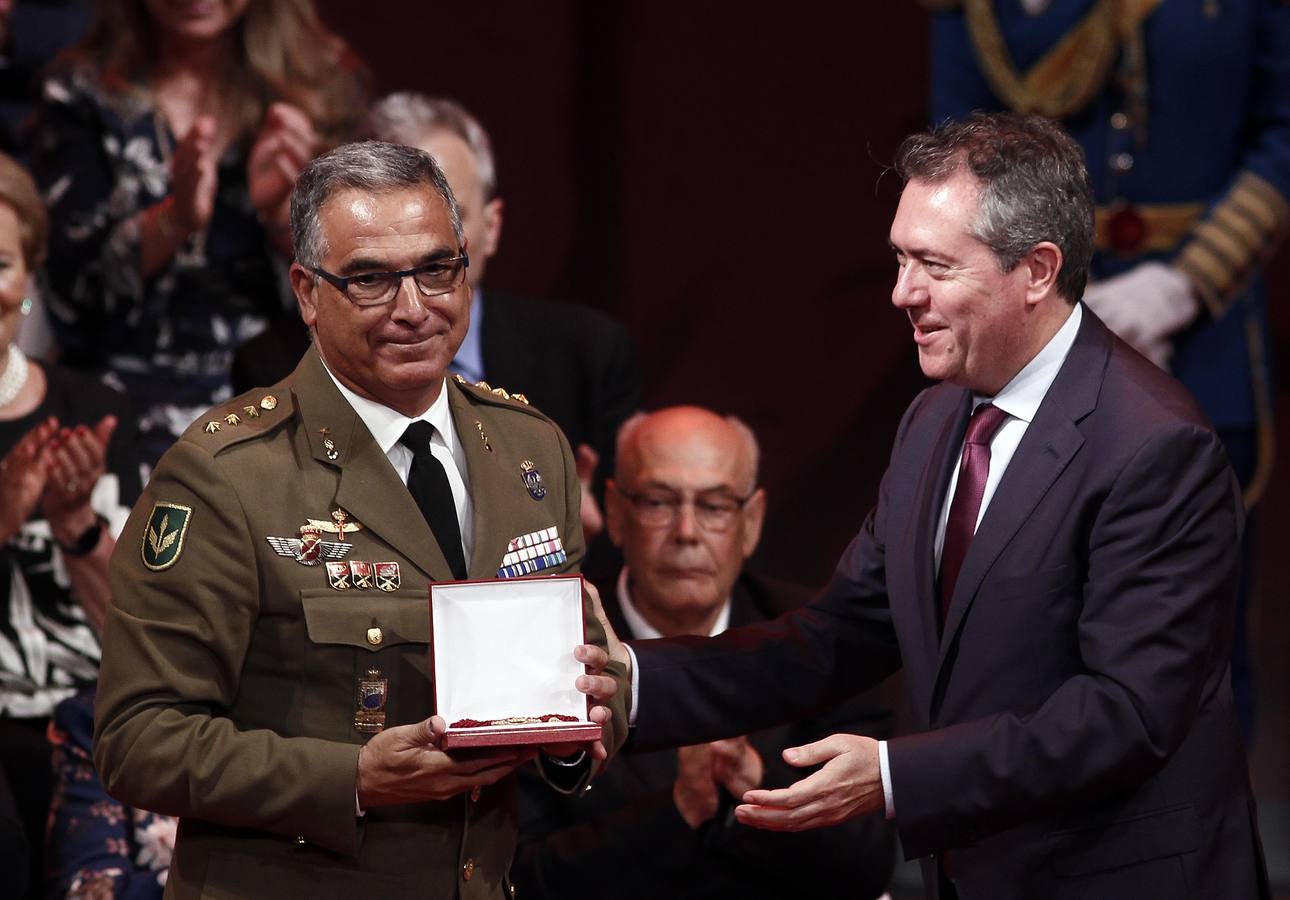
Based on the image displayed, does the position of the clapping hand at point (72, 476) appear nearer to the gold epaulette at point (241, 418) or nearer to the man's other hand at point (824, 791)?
the gold epaulette at point (241, 418)

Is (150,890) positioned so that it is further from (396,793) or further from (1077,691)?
(1077,691)

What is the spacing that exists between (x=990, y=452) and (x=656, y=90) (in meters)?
2.50

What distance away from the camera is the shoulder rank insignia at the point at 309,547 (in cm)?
223

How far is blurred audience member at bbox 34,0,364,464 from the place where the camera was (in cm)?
404

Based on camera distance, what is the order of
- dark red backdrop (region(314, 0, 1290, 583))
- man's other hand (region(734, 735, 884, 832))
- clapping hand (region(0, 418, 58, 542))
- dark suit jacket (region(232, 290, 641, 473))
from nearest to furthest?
man's other hand (region(734, 735, 884, 832)), clapping hand (region(0, 418, 58, 542)), dark suit jacket (region(232, 290, 641, 473)), dark red backdrop (region(314, 0, 1290, 583))

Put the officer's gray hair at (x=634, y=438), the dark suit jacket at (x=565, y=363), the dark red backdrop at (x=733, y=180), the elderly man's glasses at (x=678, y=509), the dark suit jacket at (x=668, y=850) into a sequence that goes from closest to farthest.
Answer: the dark suit jacket at (x=668, y=850), the elderly man's glasses at (x=678, y=509), the officer's gray hair at (x=634, y=438), the dark suit jacket at (x=565, y=363), the dark red backdrop at (x=733, y=180)

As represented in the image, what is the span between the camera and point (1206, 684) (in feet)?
8.35

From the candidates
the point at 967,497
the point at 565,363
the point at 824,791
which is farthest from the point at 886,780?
the point at 565,363

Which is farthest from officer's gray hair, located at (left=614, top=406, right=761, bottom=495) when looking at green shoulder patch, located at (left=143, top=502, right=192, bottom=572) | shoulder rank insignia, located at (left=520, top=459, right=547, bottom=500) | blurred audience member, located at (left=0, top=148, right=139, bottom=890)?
green shoulder patch, located at (left=143, top=502, right=192, bottom=572)

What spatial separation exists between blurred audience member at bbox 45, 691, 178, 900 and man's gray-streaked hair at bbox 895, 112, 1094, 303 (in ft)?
6.09

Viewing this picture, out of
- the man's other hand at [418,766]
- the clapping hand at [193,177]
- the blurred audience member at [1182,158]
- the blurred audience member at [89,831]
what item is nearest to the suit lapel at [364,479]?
the man's other hand at [418,766]

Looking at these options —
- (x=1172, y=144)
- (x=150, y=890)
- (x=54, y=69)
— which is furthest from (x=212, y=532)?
(x=1172, y=144)

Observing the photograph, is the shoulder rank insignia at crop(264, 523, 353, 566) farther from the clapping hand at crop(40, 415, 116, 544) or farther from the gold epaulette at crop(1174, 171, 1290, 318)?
the gold epaulette at crop(1174, 171, 1290, 318)

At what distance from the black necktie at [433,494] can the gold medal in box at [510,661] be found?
0.13 m
